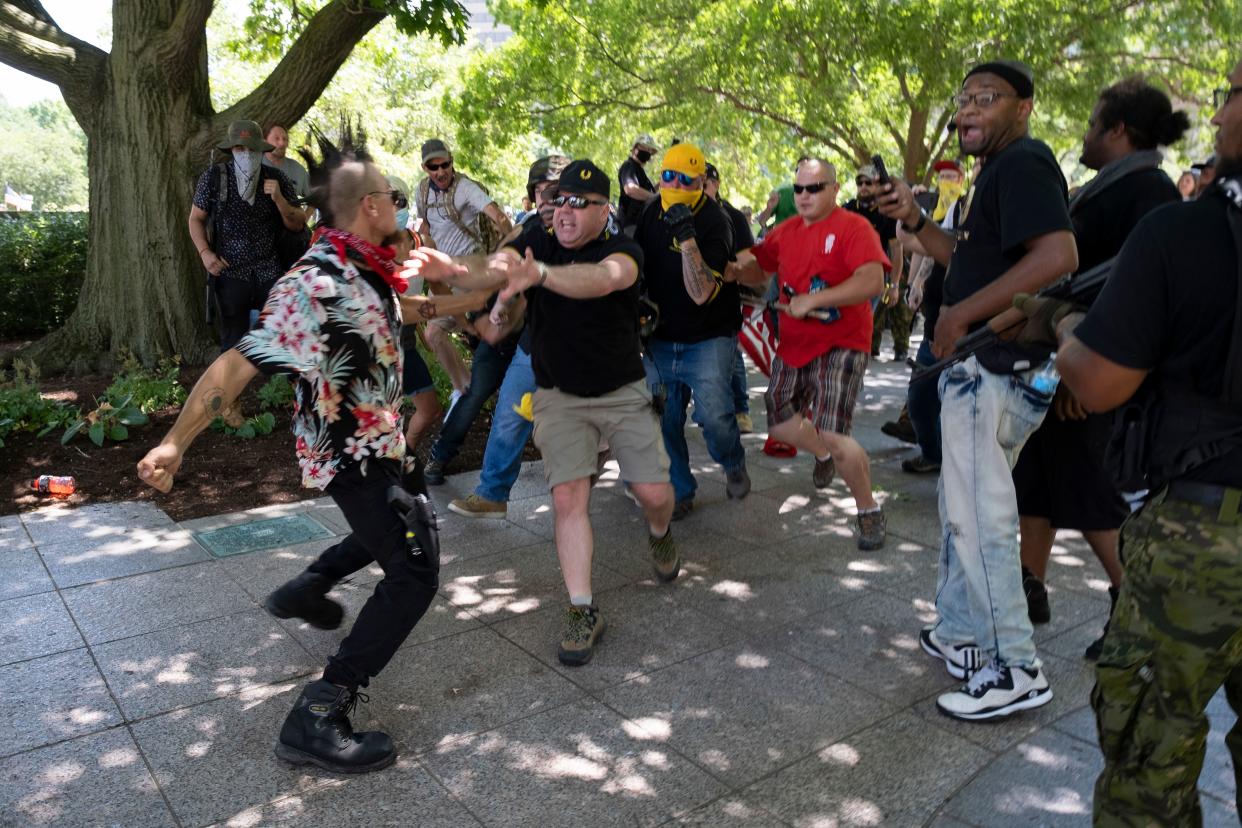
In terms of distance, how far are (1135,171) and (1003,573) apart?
4.85ft

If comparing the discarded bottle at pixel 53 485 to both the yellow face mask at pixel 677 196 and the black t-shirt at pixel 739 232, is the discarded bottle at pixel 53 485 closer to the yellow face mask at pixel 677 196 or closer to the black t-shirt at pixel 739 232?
the yellow face mask at pixel 677 196

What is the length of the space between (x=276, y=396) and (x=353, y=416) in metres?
4.97

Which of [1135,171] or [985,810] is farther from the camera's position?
[1135,171]

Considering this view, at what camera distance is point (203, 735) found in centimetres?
337

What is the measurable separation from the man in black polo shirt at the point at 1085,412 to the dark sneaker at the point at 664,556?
1.54m

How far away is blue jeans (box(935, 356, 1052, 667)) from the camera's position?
345cm

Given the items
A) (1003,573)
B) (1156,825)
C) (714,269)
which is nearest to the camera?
(1156,825)

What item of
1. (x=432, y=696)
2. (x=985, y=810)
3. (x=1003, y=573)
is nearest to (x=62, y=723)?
(x=432, y=696)

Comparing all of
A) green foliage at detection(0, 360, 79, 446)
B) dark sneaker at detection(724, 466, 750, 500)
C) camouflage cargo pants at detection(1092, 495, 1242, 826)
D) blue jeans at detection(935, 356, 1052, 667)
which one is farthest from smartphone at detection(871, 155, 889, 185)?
green foliage at detection(0, 360, 79, 446)

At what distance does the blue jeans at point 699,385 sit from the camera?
5.44m

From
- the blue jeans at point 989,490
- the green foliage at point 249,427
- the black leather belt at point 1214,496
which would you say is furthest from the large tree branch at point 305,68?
the black leather belt at point 1214,496

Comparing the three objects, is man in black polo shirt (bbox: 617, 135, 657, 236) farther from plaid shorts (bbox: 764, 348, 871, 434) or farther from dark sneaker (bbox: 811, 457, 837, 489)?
dark sneaker (bbox: 811, 457, 837, 489)

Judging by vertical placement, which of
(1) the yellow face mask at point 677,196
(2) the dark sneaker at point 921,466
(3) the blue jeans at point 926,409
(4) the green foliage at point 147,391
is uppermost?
(1) the yellow face mask at point 677,196

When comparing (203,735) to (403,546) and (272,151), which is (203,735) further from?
(272,151)
